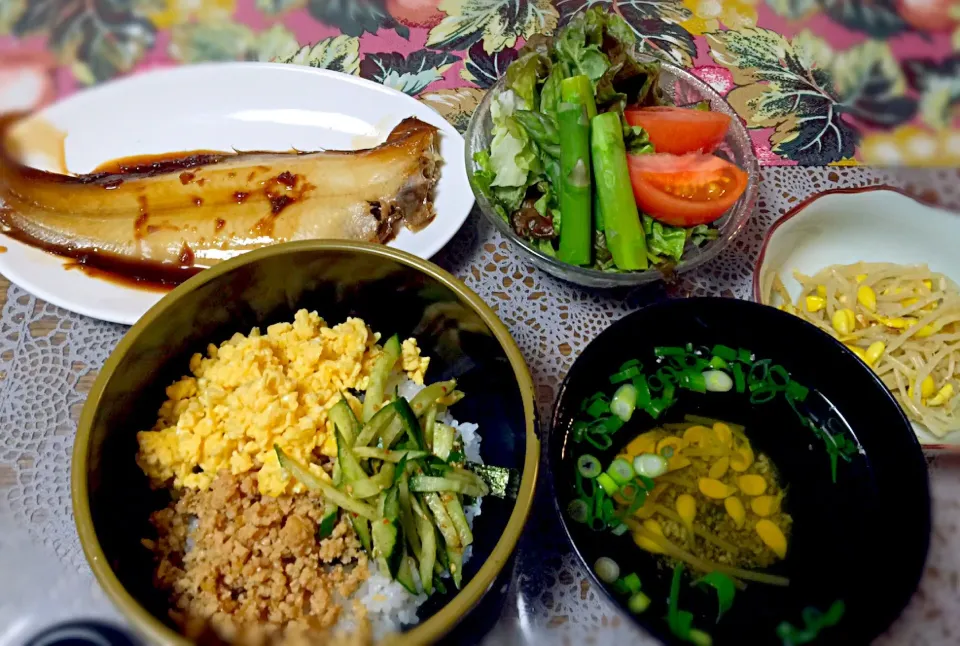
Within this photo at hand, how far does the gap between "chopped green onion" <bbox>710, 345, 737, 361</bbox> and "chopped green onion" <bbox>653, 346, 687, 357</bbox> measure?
64 mm

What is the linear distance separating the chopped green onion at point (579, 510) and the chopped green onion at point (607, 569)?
7 cm

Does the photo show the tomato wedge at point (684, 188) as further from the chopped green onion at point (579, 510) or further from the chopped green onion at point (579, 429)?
the chopped green onion at point (579, 510)

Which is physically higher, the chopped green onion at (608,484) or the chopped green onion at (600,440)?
the chopped green onion at (600,440)

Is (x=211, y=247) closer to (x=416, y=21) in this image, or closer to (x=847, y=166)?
(x=416, y=21)

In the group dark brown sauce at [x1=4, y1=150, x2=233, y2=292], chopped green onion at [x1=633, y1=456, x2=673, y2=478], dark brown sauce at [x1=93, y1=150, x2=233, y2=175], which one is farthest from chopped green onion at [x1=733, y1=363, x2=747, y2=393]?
dark brown sauce at [x1=93, y1=150, x2=233, y2=175]

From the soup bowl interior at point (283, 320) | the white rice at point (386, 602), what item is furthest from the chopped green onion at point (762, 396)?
the white rice at point (386, 602)

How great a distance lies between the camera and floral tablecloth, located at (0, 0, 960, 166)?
1152mm

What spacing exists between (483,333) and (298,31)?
3.61ft

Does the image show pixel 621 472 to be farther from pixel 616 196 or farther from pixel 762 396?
pixel 616 196

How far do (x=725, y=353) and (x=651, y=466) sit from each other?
0.28 meters

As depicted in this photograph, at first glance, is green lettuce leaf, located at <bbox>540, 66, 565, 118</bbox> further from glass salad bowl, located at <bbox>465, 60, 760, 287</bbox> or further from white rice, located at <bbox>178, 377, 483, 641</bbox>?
white rice, located at <bbox>178, 377, 483, 641</bbox>

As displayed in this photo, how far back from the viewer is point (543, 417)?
1.27 m

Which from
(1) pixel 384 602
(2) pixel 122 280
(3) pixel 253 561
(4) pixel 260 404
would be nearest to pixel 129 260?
(2) pixel 122 280

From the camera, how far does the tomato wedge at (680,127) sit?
139 centimetres
